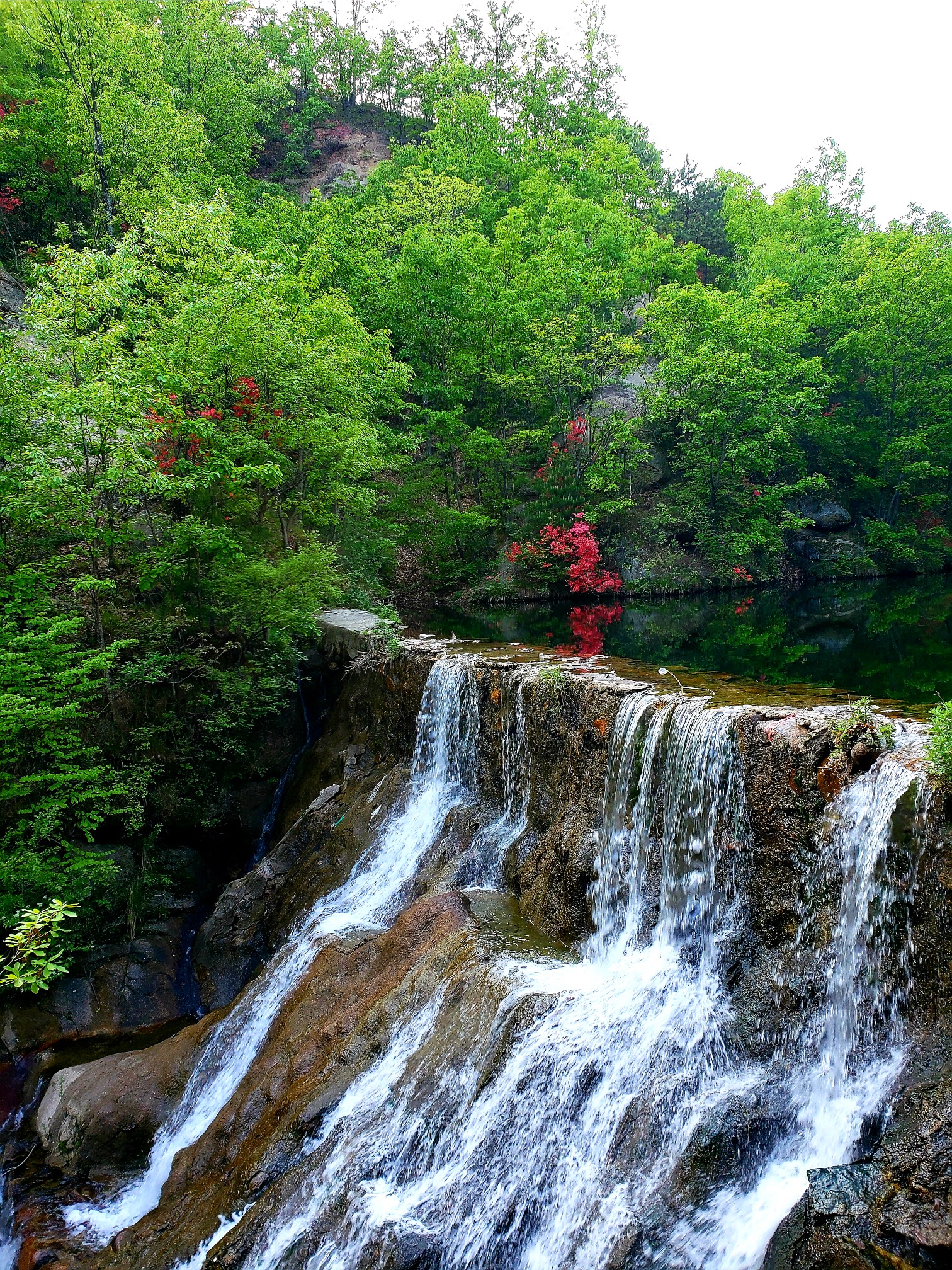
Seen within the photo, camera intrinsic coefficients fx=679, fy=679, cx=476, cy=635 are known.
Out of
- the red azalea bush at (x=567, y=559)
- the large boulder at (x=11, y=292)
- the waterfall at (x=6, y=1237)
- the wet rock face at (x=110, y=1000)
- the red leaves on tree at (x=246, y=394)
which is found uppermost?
the large boulder at (x=11, y=292)

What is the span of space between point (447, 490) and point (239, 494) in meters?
12.0

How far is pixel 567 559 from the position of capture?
22219mm

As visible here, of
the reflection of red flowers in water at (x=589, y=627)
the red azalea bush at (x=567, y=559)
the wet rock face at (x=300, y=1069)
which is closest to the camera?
the wet rock face at (x=300, y=1069)

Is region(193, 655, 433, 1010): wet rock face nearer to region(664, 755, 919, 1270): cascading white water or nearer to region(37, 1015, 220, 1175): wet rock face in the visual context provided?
region(37, 1015, 220, 1175): wet rock face

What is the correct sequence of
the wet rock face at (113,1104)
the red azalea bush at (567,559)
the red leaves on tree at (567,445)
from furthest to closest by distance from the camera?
1. the red leaves on tree at (567,445)
2. the red azalea bush at (567,559)
3. the wet rock face at (113,1104)

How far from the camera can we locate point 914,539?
2409cm

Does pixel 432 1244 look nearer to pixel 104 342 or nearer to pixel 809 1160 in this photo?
pixel 809 1160

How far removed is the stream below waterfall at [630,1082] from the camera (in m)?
3.72

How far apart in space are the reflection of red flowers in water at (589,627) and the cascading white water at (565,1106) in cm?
555

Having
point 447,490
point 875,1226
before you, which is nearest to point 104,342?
point 875,1226

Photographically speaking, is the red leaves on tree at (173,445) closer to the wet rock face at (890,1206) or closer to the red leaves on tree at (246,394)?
the red leaves on tree at (246,394)

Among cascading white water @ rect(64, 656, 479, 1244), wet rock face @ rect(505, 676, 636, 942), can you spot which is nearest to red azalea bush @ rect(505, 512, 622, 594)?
cascading white water @ rect(64, 656, 479, 1244)

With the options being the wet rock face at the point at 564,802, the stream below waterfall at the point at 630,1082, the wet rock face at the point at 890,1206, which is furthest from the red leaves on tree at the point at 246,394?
the wet rock face at the point at 890,1206

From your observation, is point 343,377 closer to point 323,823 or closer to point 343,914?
point 323,823
